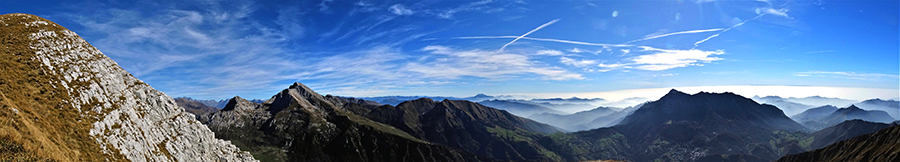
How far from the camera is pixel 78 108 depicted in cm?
4519

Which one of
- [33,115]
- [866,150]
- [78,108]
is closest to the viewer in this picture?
[33,115]

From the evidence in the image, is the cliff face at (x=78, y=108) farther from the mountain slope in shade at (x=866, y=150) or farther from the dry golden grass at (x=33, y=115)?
the mountain slope in shade at (x=866, y=150)

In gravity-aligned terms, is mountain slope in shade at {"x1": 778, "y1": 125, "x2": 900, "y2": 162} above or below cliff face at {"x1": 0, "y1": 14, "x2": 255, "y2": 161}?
below

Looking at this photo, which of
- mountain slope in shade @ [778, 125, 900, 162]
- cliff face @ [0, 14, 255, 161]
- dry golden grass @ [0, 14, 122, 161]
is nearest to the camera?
dry golden grass @ [0, 14, 122, 161]

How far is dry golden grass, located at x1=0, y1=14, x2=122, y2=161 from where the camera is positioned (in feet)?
94.7

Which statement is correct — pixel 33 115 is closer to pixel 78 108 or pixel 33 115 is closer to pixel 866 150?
pixel 78 108

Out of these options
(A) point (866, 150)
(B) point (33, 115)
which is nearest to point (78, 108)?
(B) point (33, 115)

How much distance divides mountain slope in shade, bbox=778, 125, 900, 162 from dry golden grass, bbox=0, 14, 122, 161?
611 ft

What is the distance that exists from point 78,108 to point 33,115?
9851mm

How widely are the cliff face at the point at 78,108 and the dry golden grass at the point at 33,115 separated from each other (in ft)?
0.31

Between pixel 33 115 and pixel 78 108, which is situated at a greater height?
pixel 78 108

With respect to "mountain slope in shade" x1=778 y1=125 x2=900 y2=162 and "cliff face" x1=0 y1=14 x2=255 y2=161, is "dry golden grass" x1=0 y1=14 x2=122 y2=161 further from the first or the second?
"mountain slope in shade" x1=778 y1=125 x2=900 y2=162

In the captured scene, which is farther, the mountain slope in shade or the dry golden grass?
the mountain slope in shade

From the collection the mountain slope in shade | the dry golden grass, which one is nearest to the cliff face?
the dry golden grass
